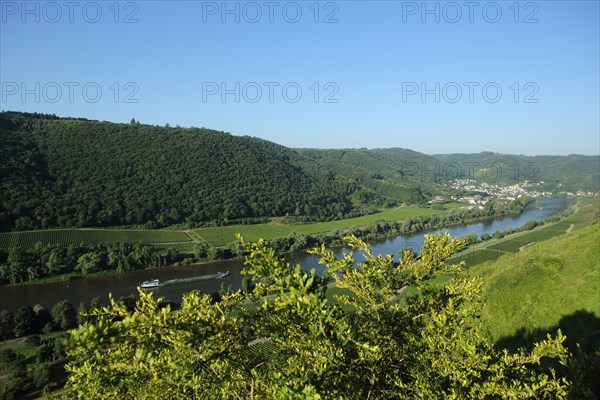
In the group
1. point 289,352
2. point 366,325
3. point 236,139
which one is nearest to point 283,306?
point 289,352

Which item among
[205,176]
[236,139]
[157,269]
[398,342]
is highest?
[236,139]

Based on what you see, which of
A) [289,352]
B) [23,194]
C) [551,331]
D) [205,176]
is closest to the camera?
[289,352]

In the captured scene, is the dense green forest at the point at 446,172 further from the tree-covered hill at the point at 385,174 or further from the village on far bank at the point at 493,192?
the village on far bank at the point at 493,192

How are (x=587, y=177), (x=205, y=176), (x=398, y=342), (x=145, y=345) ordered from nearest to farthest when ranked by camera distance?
(x=145, y=345) → (x=398, y=342) → (x=205, y=176) → (x=587, y=177)

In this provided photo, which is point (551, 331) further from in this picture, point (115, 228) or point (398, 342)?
point (115, 228)

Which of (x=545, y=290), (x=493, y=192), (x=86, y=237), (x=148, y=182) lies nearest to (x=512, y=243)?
(x=545, y=290)

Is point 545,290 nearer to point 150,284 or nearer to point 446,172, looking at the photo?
point 150,284

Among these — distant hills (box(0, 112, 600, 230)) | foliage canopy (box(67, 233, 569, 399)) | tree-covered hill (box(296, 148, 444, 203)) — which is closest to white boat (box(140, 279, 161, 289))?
distant hills (box(0, 112, 600, 230))
